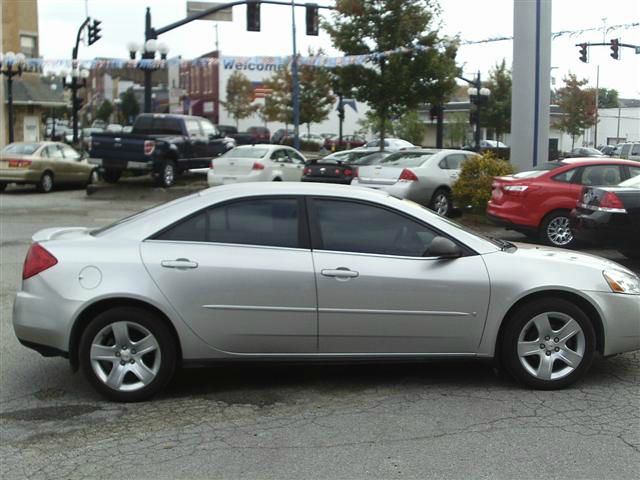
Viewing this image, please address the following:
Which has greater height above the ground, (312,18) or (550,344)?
(312,18)

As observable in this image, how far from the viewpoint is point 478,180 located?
49.0 ft

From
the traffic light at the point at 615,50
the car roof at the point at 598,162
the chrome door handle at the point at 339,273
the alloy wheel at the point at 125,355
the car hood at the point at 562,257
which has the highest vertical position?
the traffic light at the point at 615,50

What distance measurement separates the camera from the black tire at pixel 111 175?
23.3m

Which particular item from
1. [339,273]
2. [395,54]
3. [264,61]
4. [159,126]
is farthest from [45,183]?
[339,273]

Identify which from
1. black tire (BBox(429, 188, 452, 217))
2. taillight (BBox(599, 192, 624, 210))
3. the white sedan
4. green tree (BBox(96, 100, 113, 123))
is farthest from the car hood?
green tree (BBox(96, 100, 113, 123))

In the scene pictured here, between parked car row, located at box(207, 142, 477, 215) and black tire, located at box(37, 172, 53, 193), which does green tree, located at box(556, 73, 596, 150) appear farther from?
black tire, located at box(37, 172, 53, 193)

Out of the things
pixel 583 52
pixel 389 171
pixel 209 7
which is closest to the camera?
pixel 389 171

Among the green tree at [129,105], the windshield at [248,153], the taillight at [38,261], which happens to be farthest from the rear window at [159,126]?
the green tree at [129,105]

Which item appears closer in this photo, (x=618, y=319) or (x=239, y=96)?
(x=618, y=319)

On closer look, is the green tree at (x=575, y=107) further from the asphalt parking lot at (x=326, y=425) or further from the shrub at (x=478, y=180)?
the asphalt parking lot at (x=326, y=425)

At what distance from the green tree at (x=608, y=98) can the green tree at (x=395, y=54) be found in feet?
32.0

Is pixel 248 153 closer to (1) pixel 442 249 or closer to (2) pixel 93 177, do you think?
(2) pixel 93 177

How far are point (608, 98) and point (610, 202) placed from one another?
20.5ft

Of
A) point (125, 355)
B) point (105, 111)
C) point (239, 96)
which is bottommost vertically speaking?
point (125, 355)
